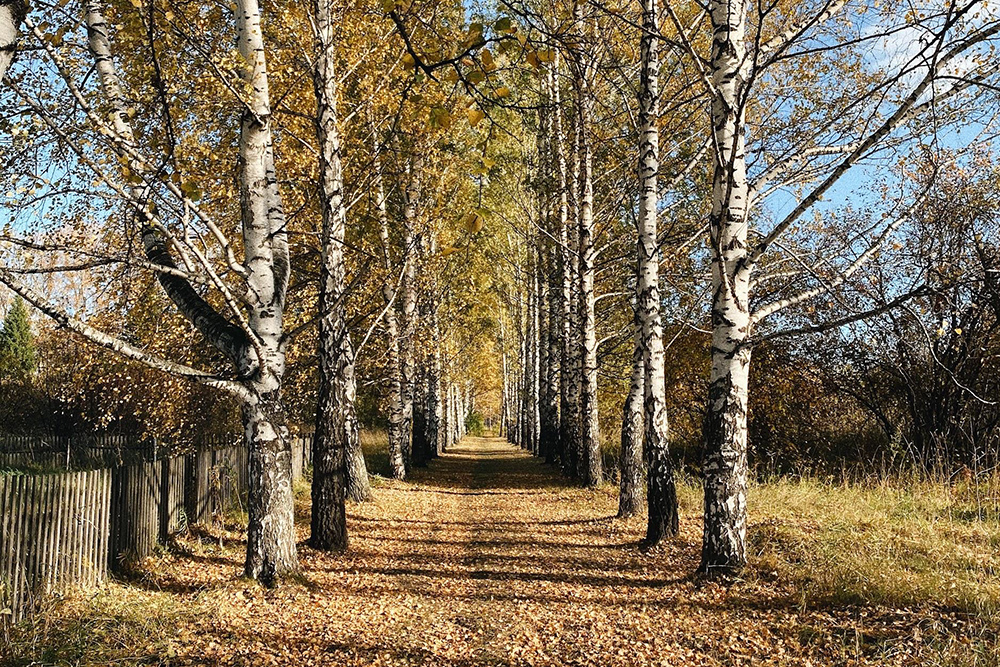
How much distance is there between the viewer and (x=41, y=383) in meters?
30.1

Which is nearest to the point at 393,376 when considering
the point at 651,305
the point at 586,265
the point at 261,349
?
the point at 586,265

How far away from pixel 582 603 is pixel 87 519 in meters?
5.12

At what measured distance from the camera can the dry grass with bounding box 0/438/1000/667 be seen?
4801mm

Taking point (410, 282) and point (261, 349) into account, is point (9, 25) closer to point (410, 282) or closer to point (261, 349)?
point (261, 349)

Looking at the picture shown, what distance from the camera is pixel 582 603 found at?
20.5 feet

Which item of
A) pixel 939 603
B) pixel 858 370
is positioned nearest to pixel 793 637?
pixel 939 603

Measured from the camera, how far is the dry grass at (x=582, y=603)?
480 centimetres

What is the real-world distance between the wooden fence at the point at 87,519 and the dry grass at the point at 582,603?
36 centimetres

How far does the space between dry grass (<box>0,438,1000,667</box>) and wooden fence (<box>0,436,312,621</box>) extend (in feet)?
1.19

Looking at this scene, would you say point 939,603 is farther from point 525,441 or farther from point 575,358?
point 525,441

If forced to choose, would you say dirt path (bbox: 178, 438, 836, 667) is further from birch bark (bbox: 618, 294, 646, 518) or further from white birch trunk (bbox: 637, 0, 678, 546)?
white birch trunk (bbox: 637, 0, 678, 546)

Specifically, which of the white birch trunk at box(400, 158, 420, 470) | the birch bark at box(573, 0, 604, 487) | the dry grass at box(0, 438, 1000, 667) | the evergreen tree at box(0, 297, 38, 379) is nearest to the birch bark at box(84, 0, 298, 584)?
the dry grass at box(0, 438, 1000, 667)

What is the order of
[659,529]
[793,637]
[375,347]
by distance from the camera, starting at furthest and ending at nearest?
[375,347], [659,529], [793,637]

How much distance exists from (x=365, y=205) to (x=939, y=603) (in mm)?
13294
